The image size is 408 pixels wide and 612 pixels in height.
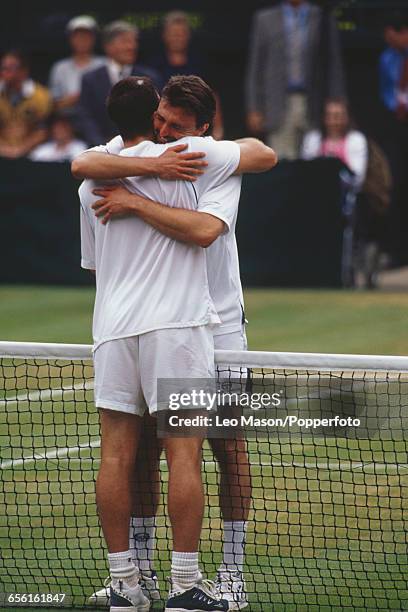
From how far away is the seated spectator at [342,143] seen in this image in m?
14.5

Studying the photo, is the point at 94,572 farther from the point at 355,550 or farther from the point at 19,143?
the point at 19,143

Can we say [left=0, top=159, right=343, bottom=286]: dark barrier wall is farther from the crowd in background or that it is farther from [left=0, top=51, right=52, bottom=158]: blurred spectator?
[left=0, top=51, right=52, bottom=158]: blurred spectator

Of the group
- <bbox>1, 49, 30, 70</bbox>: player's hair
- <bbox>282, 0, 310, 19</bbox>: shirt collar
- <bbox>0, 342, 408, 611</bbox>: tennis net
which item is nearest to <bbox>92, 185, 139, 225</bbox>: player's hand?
<bbox>0, 342, 408, 611</bbox>: tennis net

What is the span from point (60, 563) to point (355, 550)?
1.30m

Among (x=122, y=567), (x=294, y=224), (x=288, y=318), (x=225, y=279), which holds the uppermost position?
(x=225, y=279)

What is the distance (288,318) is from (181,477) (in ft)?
25.3

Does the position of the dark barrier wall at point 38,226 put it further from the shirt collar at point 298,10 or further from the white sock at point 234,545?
the white sock at point 234,545

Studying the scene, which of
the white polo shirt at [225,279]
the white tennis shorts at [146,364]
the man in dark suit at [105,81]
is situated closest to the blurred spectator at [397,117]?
the man in dark suit at [105,81]

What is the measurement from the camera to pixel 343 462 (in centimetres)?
738

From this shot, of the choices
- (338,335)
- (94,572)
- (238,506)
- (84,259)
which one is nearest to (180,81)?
(84,259)

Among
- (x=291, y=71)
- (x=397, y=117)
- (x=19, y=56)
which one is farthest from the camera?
(x=19, y=56)

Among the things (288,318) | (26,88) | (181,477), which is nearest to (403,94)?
(288,318)

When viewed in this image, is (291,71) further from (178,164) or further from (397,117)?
(178,164)

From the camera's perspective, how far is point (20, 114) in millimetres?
16562
